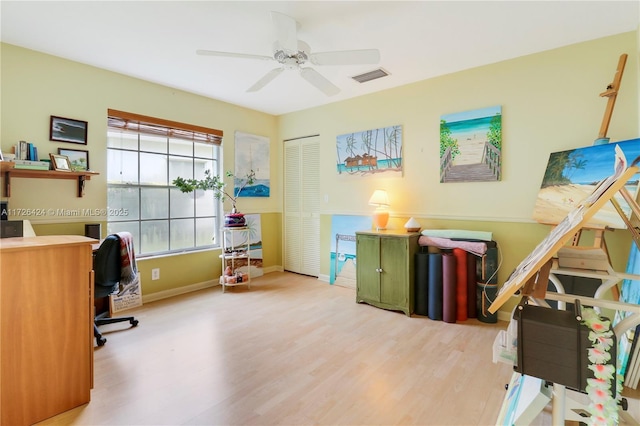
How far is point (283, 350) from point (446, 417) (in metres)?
1.27

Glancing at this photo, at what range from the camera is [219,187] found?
4070mm

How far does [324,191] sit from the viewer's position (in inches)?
180

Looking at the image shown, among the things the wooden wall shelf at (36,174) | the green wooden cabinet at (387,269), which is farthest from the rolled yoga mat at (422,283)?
the wooden wall shelf at (36,174)

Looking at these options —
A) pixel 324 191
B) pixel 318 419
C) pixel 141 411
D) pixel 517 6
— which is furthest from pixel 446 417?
pixel 324 191

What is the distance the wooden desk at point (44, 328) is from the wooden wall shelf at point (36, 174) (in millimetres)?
1259

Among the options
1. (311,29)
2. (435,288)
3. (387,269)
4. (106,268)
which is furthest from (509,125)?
(106,268)

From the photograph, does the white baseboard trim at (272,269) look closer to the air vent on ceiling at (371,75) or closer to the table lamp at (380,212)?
the table lamp at (380,212)

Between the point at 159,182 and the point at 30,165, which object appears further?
the point at 159,182

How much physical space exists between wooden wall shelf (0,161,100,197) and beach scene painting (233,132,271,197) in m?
1.84

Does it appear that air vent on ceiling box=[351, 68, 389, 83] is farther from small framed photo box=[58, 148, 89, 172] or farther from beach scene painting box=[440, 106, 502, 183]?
small framed photo box=[58, 148, 89, 172]

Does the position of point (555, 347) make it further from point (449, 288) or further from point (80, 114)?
point (80, 114)

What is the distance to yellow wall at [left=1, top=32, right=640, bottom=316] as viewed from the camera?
270 cm

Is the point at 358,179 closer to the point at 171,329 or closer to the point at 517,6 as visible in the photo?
the point at 517,6

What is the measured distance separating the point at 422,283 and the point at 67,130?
13.1 feet
